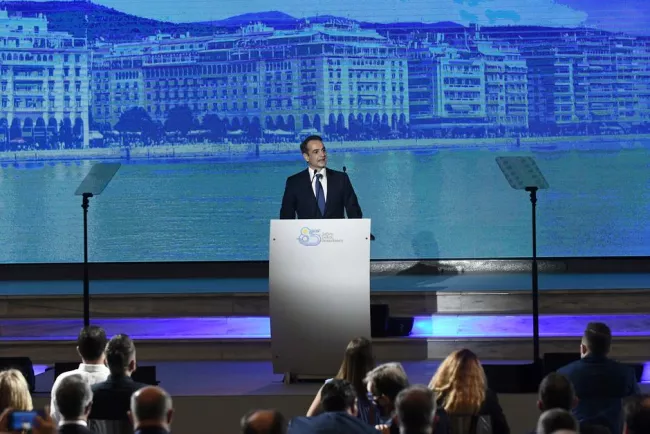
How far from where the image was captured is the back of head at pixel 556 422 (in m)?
3.18

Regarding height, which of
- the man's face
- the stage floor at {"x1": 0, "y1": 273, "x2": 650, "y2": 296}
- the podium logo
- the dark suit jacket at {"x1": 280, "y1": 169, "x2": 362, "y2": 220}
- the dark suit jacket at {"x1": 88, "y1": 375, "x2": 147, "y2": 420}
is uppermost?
the man's face

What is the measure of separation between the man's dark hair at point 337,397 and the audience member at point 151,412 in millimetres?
586

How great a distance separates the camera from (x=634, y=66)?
31.5 feet

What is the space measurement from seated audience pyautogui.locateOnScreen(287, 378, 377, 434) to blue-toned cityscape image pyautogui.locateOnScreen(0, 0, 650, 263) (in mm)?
5922

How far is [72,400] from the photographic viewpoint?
3.58 m

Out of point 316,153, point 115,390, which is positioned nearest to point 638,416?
point 115,390

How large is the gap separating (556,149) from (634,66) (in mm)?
1001

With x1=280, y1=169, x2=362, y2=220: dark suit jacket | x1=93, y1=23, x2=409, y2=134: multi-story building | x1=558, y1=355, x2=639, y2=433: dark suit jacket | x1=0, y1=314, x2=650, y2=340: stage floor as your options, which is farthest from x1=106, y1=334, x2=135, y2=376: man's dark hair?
x1=93, y1=23, x2=409, y2=134: multi-story building

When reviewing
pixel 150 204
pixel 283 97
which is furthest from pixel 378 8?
pixel 150 204

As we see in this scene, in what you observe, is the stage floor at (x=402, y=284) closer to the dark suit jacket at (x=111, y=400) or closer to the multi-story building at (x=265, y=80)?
the multi-story building at (x=265, y=80)

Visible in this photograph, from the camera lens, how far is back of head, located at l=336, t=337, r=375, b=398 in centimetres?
450

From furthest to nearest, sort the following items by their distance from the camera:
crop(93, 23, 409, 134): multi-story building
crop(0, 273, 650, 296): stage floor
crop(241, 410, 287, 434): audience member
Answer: crop(93, 23, 409, 134): multi-story building → crop(0, 273, 650, 296): stage floor → crop(241, 410, 287, 434): audience member

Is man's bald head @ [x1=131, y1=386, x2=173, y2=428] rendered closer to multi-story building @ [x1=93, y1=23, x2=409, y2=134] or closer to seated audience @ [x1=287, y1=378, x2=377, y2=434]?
seated audience @ [x1=287, y1=378, x2=377, y2=434]

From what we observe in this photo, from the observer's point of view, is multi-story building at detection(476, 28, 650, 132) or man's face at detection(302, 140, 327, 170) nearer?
man's face at detection(302, 140, 327, 170)
